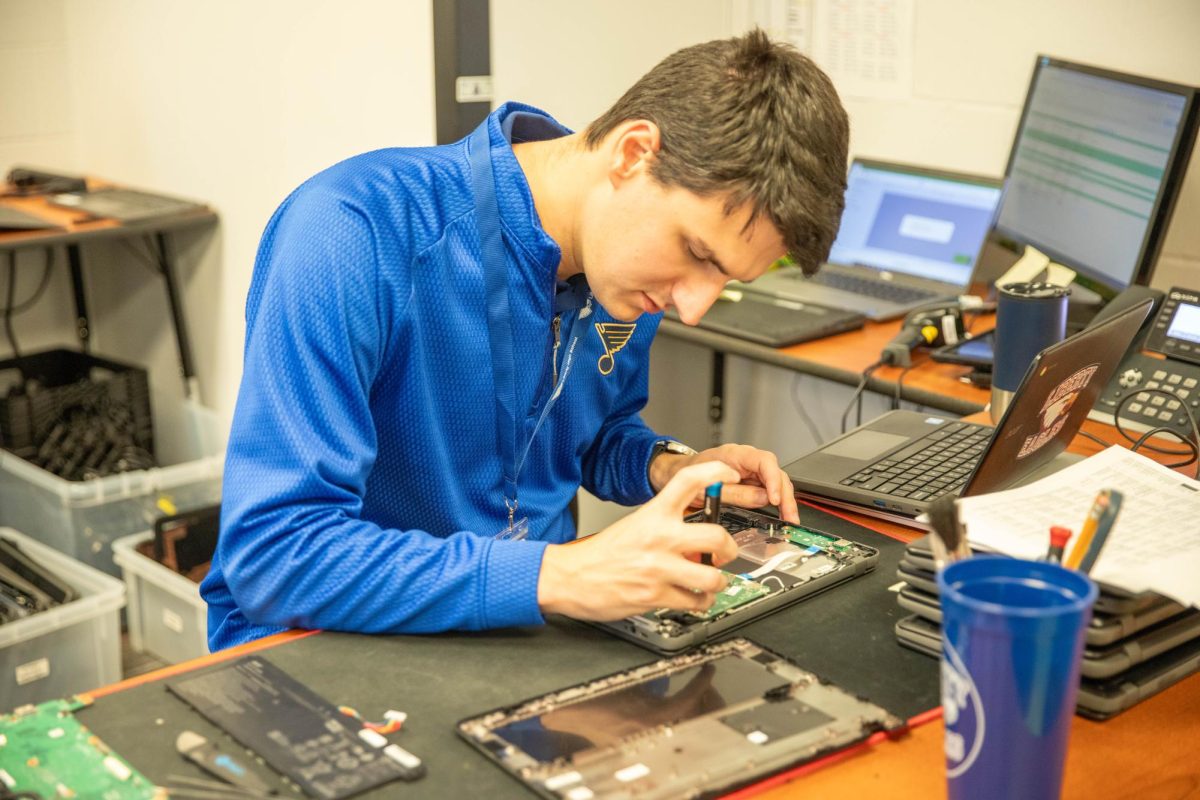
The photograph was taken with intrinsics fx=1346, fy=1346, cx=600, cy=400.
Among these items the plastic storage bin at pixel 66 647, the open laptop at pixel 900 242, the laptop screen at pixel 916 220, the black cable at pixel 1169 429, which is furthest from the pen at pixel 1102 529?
the plastic storage bin at pixel 66 647

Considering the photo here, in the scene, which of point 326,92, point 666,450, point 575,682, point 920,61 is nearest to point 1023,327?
point 666,450

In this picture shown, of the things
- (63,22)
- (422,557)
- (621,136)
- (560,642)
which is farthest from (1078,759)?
(63,22)

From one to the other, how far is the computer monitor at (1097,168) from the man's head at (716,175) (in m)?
1.00

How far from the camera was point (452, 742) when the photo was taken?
0.96m

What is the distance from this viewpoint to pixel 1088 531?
926mm

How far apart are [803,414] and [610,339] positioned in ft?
5.02

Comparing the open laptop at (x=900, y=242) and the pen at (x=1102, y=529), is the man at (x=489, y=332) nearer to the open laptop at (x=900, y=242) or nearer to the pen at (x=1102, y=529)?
the pen at (x=1102, y=529)

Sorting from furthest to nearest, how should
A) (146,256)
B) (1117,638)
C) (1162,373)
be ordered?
(146,256), (1162,373), (1117,638)

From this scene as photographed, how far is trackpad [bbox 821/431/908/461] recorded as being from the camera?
1557mm

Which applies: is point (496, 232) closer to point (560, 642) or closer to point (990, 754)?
point (560, 642)

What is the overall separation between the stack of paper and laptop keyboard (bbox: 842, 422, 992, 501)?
18cm

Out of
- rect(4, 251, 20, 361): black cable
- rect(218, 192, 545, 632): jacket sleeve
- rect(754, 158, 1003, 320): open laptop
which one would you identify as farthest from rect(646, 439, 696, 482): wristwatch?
rect(4, 251, 20, 361): black cable

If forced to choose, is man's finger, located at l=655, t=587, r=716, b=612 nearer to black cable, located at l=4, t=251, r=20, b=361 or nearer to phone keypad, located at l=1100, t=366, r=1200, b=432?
phone keypad, located at l=1100, t=366, r=1200, b=432

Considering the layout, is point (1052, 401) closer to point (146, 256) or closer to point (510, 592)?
point (510, 592)
